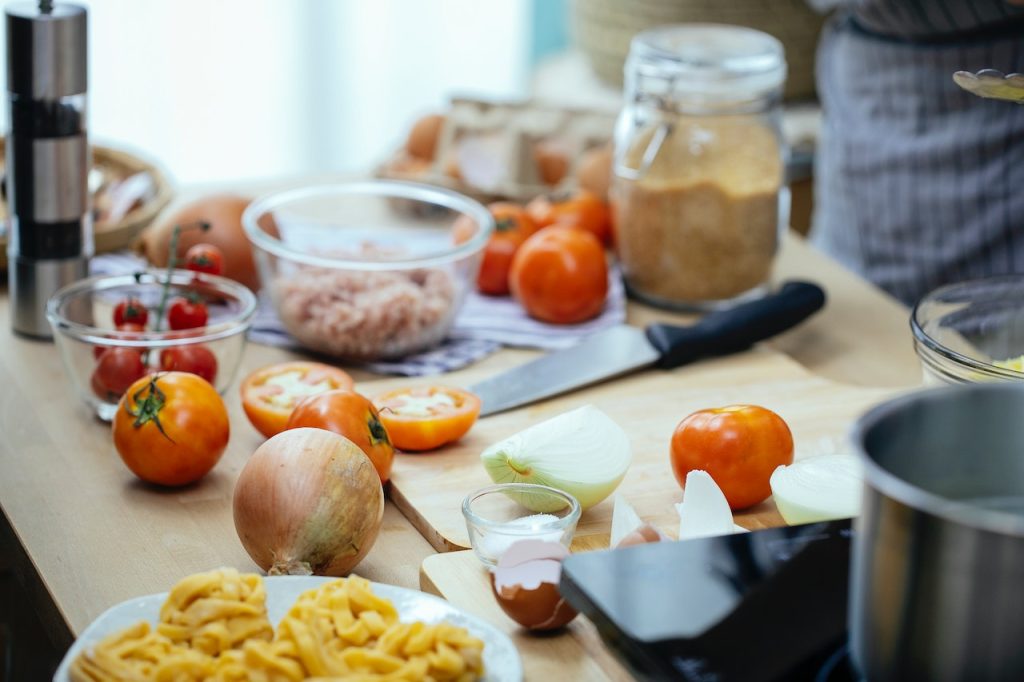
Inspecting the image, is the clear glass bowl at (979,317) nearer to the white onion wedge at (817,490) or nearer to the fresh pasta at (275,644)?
the white onion wedge at (817,490)

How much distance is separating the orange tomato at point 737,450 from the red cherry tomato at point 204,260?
64 cm

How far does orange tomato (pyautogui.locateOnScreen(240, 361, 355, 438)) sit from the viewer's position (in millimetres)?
1186

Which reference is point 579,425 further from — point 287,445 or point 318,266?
point 318,266

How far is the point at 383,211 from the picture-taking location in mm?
1707

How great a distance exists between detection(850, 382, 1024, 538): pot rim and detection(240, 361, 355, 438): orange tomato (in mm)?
629

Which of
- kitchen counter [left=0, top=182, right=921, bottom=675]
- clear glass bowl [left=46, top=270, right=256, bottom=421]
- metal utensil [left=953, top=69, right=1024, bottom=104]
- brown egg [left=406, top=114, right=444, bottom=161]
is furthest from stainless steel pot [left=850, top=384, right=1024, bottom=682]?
brown egg [left=406, top=114, right=444, bottom=161]

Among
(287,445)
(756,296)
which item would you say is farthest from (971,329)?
(287,445)

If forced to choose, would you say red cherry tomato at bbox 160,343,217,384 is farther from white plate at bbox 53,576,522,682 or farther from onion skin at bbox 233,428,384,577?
white plate at bbox 53,576,522,682

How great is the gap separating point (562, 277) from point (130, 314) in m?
0.51

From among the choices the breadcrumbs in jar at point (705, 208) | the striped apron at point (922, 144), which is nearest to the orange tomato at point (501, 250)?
the breadcrumbs in jar at point (705, 208)

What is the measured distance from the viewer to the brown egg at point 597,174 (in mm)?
1798

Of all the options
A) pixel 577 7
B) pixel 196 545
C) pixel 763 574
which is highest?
pixel 577 7

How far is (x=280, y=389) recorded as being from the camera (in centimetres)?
124

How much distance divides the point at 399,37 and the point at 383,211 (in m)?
1.68
